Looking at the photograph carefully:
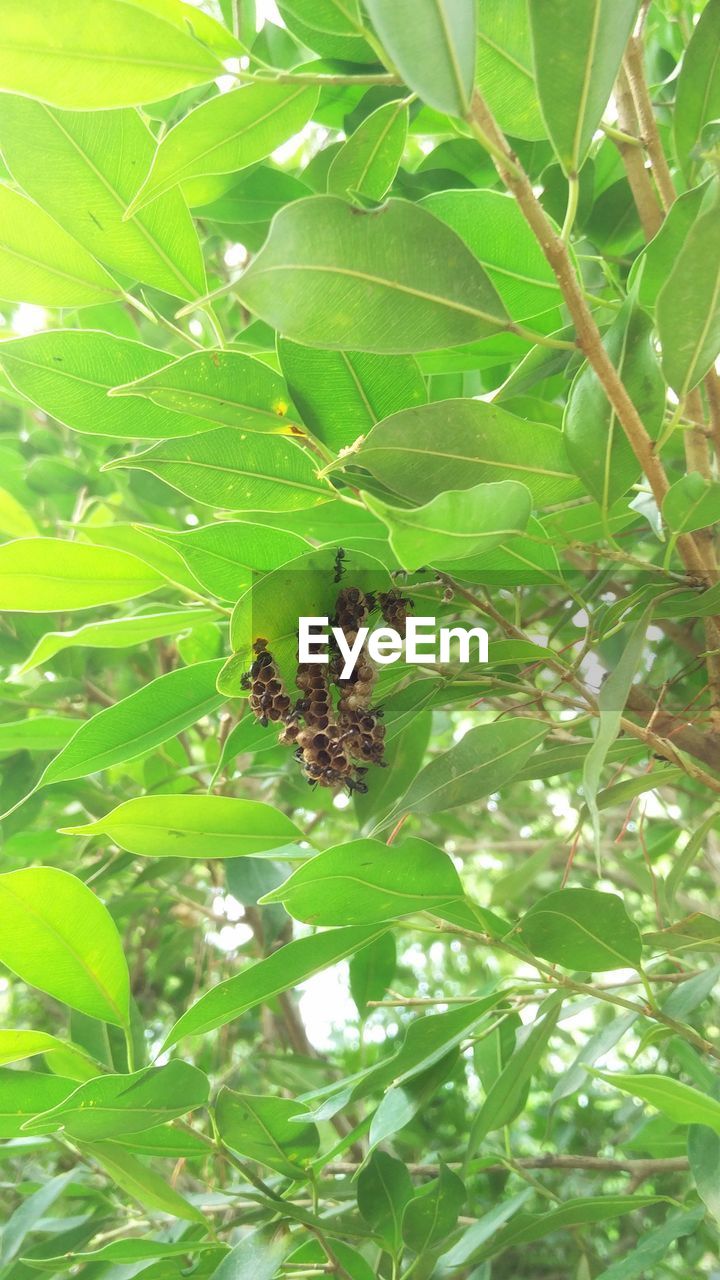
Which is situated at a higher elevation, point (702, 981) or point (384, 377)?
point (384, 377)

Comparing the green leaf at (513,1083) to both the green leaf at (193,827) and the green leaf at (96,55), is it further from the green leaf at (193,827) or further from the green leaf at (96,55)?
the green leaf at (96,55)

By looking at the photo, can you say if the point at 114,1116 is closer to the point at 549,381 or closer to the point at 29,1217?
the point at 29,1217

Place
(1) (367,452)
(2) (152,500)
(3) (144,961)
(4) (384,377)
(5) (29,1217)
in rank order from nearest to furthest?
(1) (367,452) < (4) (384,377) < (5) (29,1217) < (2) (152,500) < (3) (144,961)

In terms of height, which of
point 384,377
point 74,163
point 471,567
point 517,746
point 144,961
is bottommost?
point 144,961

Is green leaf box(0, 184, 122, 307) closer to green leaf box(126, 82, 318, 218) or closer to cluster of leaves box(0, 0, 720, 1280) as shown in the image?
cluster of leaves box(0, 0, 720, 1280)

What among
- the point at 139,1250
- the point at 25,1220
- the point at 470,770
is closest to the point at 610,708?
the point at 470,770

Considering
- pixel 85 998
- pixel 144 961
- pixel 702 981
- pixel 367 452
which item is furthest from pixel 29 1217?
pixel 144 961

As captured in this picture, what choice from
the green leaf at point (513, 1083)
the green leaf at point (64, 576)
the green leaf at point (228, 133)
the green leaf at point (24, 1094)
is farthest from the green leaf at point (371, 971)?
the green leaf at point (228, 133)
